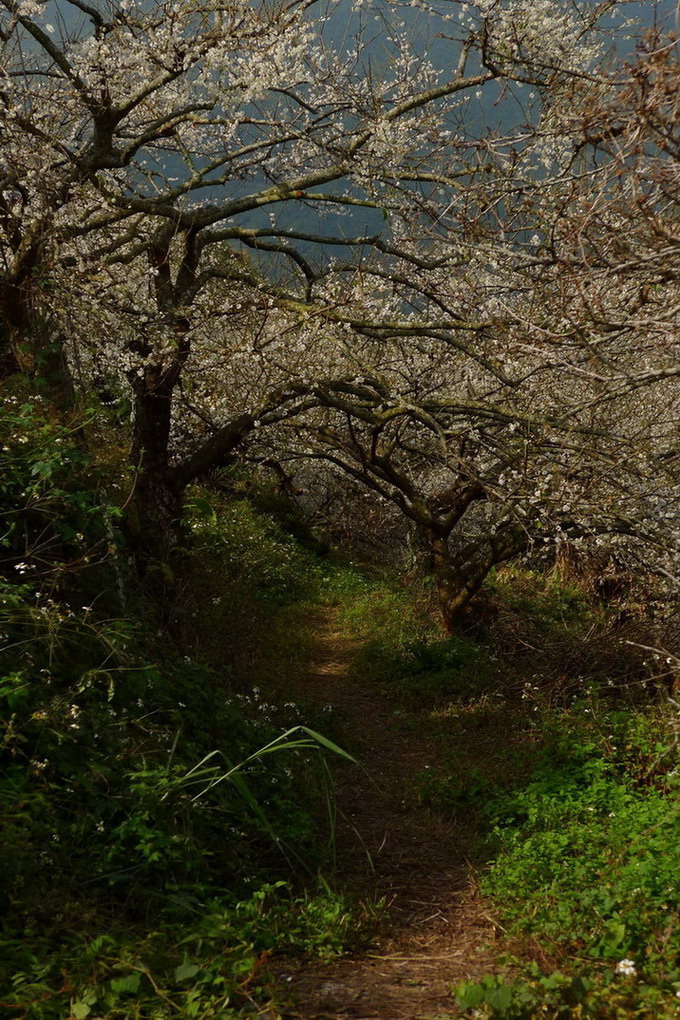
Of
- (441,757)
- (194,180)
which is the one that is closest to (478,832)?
(441,757)

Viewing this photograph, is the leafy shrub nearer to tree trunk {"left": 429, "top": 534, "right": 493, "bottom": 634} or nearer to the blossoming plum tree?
the blossoming plum tree

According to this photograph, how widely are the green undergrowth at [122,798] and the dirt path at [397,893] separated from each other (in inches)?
7.8

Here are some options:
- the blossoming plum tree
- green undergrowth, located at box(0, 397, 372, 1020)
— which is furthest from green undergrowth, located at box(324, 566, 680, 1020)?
the blossoming plum tree

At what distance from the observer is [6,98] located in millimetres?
7484

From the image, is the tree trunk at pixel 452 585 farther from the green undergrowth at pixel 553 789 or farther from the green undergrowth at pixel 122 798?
the green undergrowth at pixel 122 798

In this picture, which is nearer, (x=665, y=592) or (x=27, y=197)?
(x=27, y=197)

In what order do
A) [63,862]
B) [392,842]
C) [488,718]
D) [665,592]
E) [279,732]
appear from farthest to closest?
[665,592]
[488,718]
[279,732]
[392,842]
[63,862]

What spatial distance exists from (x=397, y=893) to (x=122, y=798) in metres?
1.73

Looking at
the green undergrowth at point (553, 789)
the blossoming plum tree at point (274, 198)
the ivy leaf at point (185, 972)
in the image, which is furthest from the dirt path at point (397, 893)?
the blossoming plum tree at point (274, 198)

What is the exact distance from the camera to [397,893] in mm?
4930

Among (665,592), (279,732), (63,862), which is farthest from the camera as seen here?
(665,592)

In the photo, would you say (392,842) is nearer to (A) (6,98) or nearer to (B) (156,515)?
(B) (156,515)

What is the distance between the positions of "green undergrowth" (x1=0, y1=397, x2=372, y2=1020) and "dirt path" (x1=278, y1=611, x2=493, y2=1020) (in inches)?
7.8

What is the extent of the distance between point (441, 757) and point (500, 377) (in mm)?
3204
